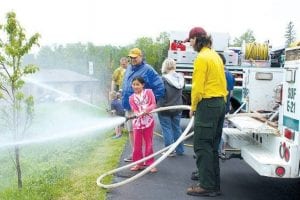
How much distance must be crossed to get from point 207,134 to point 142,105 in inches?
63.0

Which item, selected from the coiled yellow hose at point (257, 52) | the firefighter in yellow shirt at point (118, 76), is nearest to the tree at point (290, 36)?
the coiled yellow hose at point (257, 52)

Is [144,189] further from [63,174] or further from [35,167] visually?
[35,167]

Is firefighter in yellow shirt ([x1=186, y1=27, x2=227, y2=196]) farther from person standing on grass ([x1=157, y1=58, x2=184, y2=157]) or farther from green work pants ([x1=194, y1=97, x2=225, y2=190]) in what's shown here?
person standing on grass ([x1=157, y1=58, x2=184, y2=157])

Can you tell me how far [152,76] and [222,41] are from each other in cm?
606

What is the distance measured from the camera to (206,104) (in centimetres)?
581

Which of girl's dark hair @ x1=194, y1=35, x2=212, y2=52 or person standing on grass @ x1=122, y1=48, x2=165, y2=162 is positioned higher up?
girl's dark hair @ x1=194, y1=35, x2=212, y2=52

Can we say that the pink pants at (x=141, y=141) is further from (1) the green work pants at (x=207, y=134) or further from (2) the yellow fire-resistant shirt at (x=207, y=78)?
(2) the yellow fire-resistant shirt at (x=207, y=78)

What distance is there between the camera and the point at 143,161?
696 cm

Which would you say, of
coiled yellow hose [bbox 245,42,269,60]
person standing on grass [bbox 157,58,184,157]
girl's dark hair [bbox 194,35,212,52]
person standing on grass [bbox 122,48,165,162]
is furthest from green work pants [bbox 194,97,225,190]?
coiled yellow hose [bbox 245,42,269,60]

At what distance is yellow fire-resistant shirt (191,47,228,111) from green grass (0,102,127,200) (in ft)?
5.94

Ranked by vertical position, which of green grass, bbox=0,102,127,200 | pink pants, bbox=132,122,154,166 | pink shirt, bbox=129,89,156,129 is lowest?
green grass, bbox=0,102,127,200

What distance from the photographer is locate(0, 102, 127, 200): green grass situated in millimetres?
6207

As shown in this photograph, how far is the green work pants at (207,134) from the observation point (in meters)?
5.83

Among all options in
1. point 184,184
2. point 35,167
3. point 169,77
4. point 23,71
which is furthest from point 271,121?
point 35,167
